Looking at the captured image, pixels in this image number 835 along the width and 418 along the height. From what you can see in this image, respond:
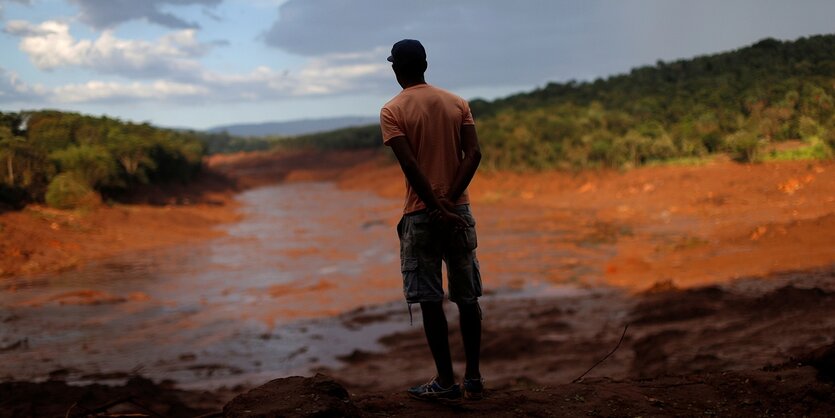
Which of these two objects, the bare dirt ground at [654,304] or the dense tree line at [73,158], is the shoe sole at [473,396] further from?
the dense tree line at [73,158]

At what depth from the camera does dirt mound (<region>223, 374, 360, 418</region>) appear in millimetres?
3176

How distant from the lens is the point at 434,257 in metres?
3.60

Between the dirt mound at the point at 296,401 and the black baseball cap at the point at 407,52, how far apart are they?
1686 mm

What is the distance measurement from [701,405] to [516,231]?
17159 mm

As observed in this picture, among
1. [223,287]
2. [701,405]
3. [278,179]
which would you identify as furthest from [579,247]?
[278,179]

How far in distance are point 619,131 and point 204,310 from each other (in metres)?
24.7

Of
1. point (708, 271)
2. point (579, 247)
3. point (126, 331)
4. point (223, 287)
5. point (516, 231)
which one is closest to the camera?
point (126, 331)

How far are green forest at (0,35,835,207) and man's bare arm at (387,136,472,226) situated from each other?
15.5m

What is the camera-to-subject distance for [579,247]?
17.0 metres

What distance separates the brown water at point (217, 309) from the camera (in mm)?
8953

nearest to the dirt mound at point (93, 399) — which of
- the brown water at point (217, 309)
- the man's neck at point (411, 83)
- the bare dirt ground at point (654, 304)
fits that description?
the bare dirt ground at point (654, 304)

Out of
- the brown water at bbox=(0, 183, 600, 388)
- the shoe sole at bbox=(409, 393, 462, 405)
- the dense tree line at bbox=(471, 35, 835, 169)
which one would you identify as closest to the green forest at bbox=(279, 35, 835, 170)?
the dense tree line at bbox=(471, 35, 835, 169)

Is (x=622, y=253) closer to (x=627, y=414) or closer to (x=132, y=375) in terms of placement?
(x=132, y=375)

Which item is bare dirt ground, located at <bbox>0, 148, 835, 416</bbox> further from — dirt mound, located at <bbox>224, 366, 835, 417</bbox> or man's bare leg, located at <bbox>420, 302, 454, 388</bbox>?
man's bare leg, located at <bbox>420, 302, 454, 388</bbox>
